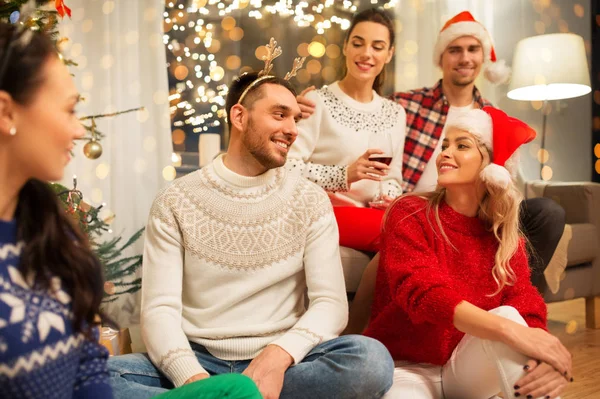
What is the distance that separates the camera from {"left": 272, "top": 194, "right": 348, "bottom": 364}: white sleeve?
4.97 ft

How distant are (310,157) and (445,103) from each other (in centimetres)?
63

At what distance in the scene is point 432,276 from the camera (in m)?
1.60

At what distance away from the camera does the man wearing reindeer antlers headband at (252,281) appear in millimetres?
1468

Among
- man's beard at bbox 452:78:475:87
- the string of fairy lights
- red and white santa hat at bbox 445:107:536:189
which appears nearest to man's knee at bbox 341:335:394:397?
red and white santa hat at bbox 445:107:536:189

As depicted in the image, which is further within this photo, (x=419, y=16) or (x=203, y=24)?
(x=419, y=16)

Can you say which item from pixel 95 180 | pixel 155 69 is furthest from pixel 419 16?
pixel 95 180

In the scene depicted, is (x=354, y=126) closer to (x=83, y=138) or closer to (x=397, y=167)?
(x=397, y=167)

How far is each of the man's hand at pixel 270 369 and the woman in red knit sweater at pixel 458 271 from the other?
34cm

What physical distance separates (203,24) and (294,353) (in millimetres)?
2598

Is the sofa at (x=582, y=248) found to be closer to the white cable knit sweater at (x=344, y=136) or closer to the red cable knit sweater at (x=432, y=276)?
the white cable knit sweater at (x=344, y=136)

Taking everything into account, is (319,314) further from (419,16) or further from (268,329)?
(419,16)

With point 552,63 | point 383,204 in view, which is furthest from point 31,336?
point 552,63

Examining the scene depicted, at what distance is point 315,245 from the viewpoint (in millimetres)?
1641

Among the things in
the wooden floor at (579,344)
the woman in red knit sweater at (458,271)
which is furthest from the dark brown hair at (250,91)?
the wooden floor at (579,344)
